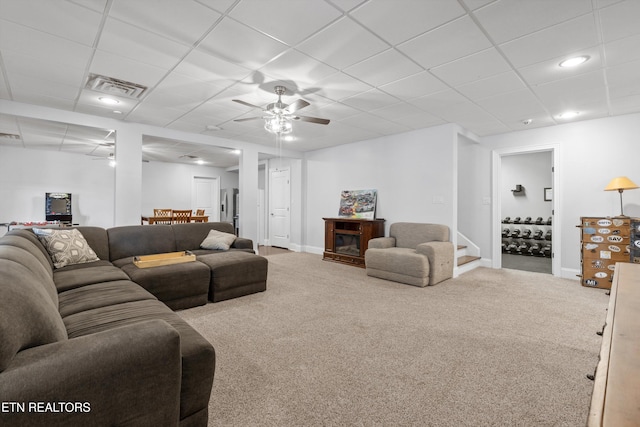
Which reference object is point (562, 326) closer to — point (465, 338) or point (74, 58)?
point (465, 338)

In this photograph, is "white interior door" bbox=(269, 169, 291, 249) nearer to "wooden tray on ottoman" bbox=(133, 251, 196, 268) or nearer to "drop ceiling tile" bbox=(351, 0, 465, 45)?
"wooden tray on ottoman" bbox=(133, 251, 196, 268)

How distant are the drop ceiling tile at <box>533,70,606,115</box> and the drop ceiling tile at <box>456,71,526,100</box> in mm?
315

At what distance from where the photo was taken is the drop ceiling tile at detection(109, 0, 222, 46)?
2092mm

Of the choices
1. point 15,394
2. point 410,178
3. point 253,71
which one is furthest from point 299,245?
point 15,394

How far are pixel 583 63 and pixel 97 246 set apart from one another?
5675 millimetres

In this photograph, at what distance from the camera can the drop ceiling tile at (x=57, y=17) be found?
83.3 inches

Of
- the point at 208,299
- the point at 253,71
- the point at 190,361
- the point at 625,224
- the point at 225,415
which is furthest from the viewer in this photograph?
the point at 625,224

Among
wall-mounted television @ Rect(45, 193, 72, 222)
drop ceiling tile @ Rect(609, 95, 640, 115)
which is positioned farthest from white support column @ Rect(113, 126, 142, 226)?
drop ceiling tile @ Rect(609, 95, 640, 115)

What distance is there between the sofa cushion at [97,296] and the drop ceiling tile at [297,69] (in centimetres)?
239

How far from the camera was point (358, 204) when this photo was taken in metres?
6.26

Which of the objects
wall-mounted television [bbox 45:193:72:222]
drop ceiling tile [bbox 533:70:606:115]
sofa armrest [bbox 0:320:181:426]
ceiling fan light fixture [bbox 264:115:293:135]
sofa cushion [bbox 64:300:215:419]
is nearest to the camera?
sofa armrest [bbox 0:320:181:426]

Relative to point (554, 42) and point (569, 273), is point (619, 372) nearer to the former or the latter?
point (554, 42)

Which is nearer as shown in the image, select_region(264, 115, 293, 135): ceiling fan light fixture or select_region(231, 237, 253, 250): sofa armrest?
select_region(264, 115, 293, 135): ceiling fan light fixture

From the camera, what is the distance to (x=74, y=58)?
2.86 m
